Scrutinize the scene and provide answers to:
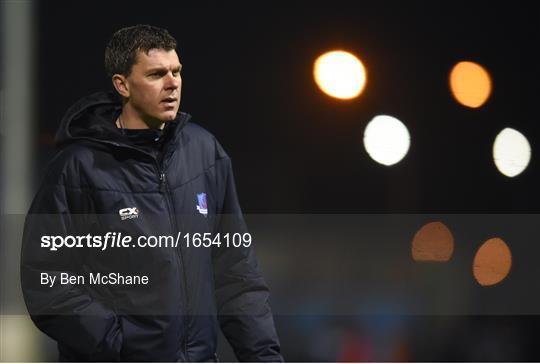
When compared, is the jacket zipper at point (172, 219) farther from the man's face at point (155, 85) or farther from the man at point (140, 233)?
the man's face at point (155, 85)

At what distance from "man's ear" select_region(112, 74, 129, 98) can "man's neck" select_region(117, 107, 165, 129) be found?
5 cm

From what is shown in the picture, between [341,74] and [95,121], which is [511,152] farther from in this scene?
[95,121]

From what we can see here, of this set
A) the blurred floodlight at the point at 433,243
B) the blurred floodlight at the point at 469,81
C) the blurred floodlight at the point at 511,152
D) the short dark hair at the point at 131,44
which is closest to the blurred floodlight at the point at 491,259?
the blurred floodlight at the point at 433,243

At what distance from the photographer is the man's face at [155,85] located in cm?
256

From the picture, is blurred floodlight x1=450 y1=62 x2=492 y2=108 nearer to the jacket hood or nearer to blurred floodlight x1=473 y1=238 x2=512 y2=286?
blurred floodlight x1=473 y1=238 x2=512 y2=286

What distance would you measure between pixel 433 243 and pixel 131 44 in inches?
71.4

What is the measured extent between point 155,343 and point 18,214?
108cm

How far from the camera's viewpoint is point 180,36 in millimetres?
3535

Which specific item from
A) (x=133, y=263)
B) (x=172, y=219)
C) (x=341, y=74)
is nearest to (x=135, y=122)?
(x=172, y=219)

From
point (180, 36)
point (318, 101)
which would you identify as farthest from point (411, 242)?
point (180, 36)

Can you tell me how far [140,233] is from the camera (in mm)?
2459

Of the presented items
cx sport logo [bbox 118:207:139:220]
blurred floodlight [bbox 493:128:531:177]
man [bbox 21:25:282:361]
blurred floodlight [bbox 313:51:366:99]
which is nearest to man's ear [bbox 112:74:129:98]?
man [bbox 21:25:282:361]

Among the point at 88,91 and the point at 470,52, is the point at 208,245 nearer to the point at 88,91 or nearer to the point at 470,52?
the point at 88,91

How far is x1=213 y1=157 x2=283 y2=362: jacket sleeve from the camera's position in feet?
8.41
